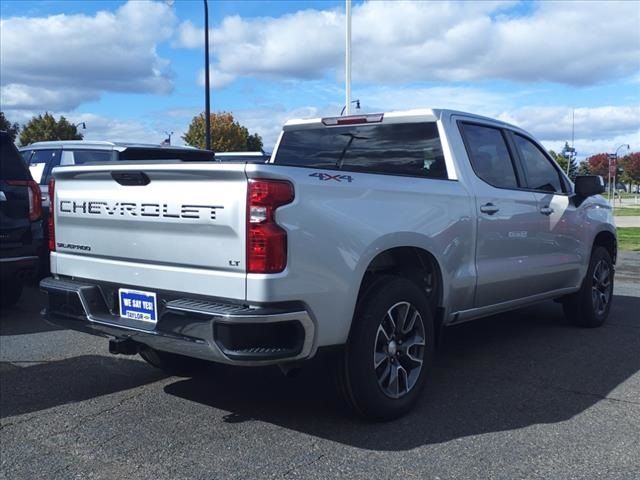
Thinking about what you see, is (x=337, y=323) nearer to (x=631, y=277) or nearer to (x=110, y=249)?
(x=110, y=249)

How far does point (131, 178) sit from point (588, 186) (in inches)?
164

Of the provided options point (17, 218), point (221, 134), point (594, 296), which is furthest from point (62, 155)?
point (221, 134)

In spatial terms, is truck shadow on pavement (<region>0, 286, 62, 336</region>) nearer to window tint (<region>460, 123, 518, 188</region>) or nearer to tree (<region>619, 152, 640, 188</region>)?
window tint (<region>460, 123, 518, 188</region>)

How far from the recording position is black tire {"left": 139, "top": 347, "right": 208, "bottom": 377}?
5.11 metres

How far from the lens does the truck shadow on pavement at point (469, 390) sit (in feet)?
13.8

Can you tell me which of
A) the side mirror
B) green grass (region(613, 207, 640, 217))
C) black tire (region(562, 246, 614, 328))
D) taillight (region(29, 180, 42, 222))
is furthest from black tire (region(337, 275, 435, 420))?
green grass (region(613, 207, 640, 217))

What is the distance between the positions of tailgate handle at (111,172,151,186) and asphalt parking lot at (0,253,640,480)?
1.41 metres

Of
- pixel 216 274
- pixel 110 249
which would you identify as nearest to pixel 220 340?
pixel 216 274

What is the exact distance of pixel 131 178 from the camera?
13.3 feet

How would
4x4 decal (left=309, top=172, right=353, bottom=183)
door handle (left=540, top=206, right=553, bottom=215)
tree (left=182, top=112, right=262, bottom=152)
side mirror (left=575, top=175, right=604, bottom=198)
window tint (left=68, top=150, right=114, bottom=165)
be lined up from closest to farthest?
4x4 decal (left=309, top=172, right=353, bottom=183) < door handle (left=540, top=206, right=553, bottom=215) < side mirror (left=575, top=175, right=604, bottom=198) < window tint (left=68, top=150, right=114, bottom=165) < tree (left=182, top=112, right=262, bottom=152)

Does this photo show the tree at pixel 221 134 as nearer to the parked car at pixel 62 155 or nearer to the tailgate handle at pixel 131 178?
the parked car at pixel 62 155

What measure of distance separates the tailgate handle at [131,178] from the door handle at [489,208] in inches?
96.8

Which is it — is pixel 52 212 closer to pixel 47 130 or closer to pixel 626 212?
pixel 626 212

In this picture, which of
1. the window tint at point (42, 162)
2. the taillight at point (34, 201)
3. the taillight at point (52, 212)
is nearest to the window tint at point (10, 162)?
the taillight at point (34, 201)
